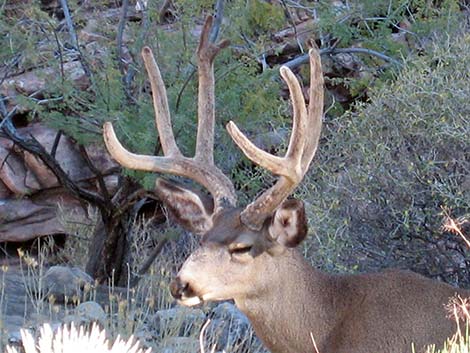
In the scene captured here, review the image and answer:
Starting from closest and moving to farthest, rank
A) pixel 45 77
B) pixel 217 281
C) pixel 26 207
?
pixel 217 281, pixel 45 77, pixel 26 207

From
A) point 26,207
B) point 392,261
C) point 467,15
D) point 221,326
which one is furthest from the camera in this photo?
point 26,207

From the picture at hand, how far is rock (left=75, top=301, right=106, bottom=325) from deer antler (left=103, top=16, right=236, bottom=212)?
168cm

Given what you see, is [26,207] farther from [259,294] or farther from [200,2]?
[259,294]

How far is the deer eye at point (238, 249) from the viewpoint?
19.1 ft

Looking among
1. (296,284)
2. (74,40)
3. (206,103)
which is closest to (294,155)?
(296,284)

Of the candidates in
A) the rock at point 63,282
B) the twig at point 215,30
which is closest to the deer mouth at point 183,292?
the rock at point 63,282

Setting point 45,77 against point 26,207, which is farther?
point 26,207

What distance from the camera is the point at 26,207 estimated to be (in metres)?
13.1

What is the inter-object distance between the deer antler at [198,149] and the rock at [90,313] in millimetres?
1683

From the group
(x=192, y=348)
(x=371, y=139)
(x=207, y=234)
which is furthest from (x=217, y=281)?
(x=371, y=139)

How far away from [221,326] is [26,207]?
545 centimetres


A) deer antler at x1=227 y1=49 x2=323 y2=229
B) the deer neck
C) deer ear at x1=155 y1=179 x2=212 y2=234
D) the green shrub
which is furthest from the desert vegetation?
deer ear at x1=155 y1=179 x2=212 y2=234

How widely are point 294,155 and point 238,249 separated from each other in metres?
0.53

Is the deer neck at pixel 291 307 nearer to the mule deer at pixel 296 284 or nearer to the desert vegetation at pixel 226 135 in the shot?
the mule deer at pixel 296 284
